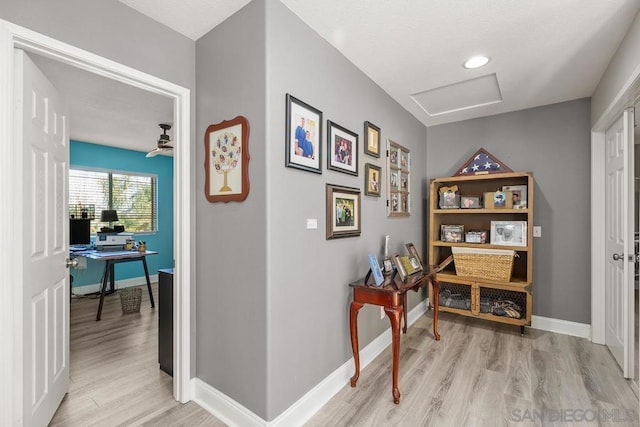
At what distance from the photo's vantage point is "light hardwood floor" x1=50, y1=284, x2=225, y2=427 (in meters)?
1.84

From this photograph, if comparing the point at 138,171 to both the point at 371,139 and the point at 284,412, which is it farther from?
the point at 284,412

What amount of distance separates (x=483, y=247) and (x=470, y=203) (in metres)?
0.52

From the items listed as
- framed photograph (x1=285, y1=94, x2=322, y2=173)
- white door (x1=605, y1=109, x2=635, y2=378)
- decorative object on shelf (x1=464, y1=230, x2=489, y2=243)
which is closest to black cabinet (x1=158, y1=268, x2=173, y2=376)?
framed photograph (x1=285, y1=94, x2=322, y2=173)

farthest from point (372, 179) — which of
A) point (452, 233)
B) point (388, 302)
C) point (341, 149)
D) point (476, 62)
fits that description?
point (452, 233)

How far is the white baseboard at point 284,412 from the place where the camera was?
1717 millimetres

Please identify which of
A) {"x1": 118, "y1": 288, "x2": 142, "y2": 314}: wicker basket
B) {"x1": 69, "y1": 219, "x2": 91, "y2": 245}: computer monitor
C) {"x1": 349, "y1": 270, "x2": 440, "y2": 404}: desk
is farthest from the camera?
{"x1": 69, "y1": 219, "x2": 91, "y2": 245}: computer monitor

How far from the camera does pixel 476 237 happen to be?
3371 millimetres

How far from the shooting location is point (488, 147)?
358 cm

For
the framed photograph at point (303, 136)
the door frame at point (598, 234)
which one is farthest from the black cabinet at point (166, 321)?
the door frame at point (598, 234)

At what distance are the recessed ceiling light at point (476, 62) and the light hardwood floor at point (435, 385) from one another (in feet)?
7.94

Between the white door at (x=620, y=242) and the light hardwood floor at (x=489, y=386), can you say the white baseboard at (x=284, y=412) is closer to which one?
the light hardwood floor at (x=489, y=386)

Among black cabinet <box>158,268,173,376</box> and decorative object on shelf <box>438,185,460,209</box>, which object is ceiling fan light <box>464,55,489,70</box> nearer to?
decorative object on shelf <box>438,185,460,209</box>

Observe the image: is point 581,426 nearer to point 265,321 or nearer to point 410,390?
point 410,390

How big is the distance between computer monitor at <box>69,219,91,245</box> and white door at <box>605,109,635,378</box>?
615 cm
